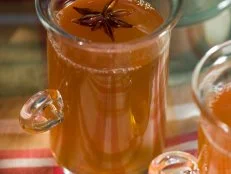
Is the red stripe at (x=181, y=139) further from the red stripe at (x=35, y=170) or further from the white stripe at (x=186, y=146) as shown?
the red stripe at (x=35, y=170)

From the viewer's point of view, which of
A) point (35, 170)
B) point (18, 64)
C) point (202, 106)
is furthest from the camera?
point (18, 64)

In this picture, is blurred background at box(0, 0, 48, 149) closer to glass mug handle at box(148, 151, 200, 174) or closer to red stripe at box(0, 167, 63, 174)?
red stripe at box(0, 167, 63, 174)

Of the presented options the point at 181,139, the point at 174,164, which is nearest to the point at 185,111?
the point at 181,139

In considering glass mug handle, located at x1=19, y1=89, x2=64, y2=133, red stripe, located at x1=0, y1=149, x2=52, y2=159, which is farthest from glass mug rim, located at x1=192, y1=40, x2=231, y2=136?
red stripe, located at x1=0, y1=149, x2=52, y2=159

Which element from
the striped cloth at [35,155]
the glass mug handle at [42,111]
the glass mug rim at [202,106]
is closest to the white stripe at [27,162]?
the striped cloth at [35,155]

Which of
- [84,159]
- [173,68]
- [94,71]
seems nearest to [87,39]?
[94,71]

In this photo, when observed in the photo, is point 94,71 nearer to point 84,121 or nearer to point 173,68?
point 84,121

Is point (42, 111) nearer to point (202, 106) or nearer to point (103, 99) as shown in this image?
point (103, 99)
